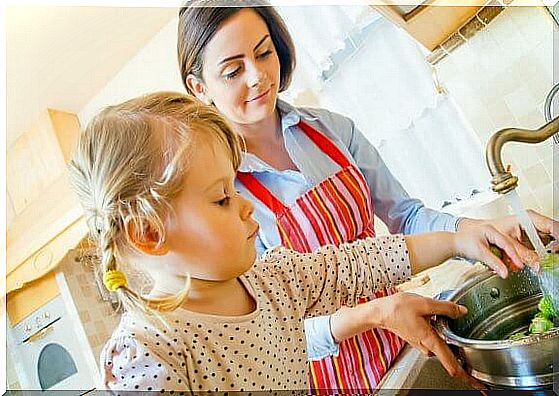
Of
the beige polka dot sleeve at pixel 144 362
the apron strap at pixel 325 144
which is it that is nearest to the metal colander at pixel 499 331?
the apron strap at pixel 325 144

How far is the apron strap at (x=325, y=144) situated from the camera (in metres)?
0.88

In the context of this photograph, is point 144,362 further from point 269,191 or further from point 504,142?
point 504,142

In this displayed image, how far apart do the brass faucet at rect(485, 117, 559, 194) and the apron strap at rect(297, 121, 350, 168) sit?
0.17 metres

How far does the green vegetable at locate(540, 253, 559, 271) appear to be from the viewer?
818 mm

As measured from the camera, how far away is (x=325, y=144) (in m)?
0.88

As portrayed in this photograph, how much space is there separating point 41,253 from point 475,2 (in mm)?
638

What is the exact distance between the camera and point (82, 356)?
85cm

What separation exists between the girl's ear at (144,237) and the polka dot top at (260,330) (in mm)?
70

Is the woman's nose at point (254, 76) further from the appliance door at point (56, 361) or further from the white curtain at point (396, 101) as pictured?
the appliance door at point (56, 361)

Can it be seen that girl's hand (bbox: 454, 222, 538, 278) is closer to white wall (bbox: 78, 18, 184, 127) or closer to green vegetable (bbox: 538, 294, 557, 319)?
green vegetable (bbox: 538, 294, 557, 319)

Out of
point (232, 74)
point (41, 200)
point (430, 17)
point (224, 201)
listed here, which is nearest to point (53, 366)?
point (41, 200)

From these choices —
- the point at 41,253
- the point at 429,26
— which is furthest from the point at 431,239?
the point at 41,253

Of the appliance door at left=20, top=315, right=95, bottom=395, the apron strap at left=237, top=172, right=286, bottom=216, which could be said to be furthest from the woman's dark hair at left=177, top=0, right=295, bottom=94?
the appliance door at left=20, top=315, right=95, bottom=395

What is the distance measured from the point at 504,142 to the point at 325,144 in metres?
0.21
